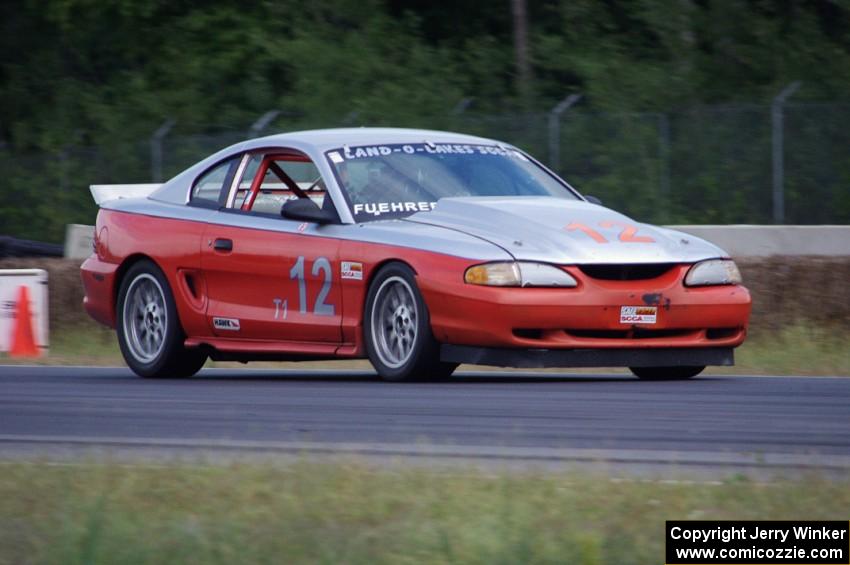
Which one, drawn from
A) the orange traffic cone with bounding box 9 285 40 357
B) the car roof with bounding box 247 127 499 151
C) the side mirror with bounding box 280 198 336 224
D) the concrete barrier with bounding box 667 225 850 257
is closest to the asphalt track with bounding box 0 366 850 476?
the side mirror with bounding box 280 198 336 224

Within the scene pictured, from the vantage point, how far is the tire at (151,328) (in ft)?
37.2

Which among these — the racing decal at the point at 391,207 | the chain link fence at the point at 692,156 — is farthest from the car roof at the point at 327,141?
the chain link fence at the point at 692,156

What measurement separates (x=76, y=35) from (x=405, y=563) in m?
31.4

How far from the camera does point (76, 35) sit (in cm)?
3484

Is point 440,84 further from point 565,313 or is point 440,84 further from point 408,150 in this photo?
point 565,313

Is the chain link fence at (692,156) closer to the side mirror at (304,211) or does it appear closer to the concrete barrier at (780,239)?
the concrete barrier at (780,239)

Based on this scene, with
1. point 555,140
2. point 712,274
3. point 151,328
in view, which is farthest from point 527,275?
point 555,140

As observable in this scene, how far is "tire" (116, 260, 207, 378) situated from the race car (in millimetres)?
13

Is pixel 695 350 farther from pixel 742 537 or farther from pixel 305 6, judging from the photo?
pixel 305 6

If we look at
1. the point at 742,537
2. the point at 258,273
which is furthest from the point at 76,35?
the point at 742,537

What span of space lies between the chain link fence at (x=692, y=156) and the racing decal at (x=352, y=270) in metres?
11.6

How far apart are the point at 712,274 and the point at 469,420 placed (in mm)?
2586

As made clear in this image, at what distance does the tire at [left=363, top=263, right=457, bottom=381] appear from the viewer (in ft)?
31.9

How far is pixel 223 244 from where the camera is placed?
10992 millimetres
